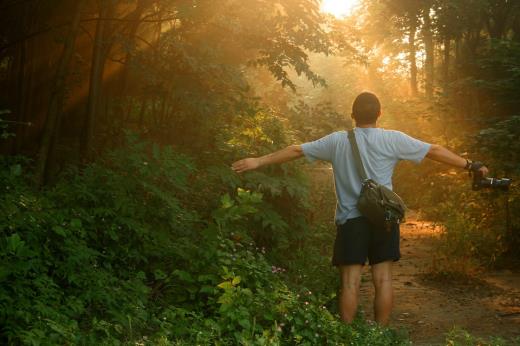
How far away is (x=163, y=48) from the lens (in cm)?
891

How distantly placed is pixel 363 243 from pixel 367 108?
1.07m

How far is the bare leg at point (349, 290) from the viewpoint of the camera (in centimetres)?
529

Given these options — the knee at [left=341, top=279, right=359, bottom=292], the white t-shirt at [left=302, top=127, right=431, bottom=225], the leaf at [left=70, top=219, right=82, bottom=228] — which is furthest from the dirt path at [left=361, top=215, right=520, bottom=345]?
the leaf at [left=70, top=219, right=82, bottom=228]

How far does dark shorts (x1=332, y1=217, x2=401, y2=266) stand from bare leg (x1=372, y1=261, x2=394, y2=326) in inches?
2.7

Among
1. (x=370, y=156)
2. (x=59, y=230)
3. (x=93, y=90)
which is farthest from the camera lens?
(x=93, y=90)

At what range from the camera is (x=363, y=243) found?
5219 mm

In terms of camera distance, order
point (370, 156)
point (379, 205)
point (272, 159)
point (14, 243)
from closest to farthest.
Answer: point (14, 243), point (379, 205), point (370, 156), point (272, 159)

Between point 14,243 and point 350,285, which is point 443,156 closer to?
point 350,285

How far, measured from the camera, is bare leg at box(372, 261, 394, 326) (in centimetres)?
530

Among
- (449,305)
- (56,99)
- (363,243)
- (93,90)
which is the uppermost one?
(93,90)

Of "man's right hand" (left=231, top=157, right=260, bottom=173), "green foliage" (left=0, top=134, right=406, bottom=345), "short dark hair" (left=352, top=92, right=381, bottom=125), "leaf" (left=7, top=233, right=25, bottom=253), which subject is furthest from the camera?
"man's right hand" (left=231, top=157, right=260, bottom=173)

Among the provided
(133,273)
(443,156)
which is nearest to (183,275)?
(133,273)

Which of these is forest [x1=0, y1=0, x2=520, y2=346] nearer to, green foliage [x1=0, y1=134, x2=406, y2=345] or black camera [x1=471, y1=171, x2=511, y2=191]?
green foliage [x1=0, y1=134, x2=406, y2=345]

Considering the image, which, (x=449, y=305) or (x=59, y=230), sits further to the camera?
(x=449, y=305)
